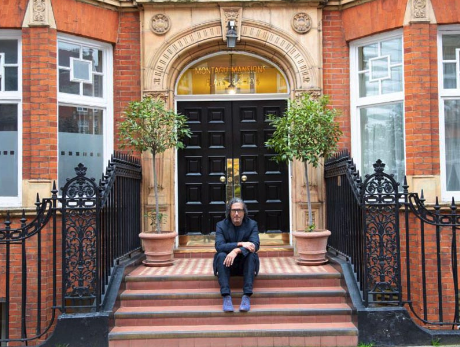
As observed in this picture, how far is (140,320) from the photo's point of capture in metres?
6.12

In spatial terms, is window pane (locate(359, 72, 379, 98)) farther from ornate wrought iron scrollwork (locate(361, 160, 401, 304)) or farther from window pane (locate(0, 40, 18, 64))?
window pane (locate(0, 40, 18, 64))

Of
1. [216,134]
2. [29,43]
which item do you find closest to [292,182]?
[216,134]

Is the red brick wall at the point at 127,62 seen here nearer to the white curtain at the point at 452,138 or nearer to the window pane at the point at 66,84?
the window pane at the point at 66,84

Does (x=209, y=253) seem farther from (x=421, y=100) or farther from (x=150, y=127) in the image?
(x=421, y=100)

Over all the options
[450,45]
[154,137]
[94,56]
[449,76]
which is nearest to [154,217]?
[154,137]

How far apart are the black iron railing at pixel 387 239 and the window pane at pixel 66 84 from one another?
4.19m

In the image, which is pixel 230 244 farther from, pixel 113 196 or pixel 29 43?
pixel 29 43

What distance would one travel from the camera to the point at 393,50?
8.20 meters

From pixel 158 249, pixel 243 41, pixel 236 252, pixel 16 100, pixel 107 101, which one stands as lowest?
pixel 158 249

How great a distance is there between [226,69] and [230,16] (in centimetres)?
97

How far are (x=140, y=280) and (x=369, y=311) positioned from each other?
2898 millimetres

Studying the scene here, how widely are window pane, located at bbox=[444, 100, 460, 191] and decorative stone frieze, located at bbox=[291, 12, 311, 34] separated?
249 centimetres

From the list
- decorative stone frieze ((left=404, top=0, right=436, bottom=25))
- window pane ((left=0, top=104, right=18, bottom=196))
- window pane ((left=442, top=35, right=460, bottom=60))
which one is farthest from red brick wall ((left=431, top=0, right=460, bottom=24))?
window pane ((left=0, top=104, right=18, bottom=196))

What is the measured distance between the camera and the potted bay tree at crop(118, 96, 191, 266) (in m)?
7.43
